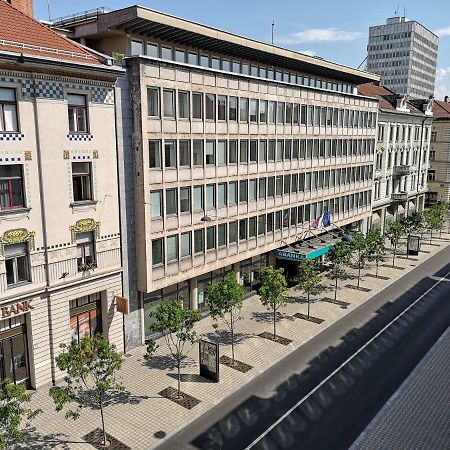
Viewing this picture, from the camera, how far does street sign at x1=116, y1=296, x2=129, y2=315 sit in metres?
30.5

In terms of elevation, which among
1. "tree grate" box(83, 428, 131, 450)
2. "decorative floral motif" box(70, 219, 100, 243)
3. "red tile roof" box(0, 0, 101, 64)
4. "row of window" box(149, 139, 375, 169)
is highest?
"red tile roof" box(0, 0, 101, 64)

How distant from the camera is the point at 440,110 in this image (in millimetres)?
91500

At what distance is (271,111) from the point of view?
135 ft

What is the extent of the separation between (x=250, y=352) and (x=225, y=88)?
19685mm

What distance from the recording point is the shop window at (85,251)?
28750 mm

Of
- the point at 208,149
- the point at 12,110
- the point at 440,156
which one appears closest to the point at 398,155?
the point at 440,156

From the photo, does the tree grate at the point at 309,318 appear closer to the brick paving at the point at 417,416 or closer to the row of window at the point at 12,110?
the brick paving at the point at 417,416

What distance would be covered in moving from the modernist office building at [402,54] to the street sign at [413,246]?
139 meters

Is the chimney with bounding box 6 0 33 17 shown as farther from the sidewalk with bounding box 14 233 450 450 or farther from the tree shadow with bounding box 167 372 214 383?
the tree shadow with bounding box 167 372 214 383

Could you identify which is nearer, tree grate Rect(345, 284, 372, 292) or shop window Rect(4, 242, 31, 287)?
shop window Rect(4, 242, 31, 287)

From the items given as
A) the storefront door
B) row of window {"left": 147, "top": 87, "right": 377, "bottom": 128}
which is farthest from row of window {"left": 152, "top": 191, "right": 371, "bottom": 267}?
the storefront door

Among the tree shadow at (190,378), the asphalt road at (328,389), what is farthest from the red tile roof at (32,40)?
the asphalt road at (328,389)

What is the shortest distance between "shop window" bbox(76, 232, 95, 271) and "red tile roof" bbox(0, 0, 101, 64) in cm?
1039

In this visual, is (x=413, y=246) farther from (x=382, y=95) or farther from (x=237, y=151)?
(x=237, y=151)
